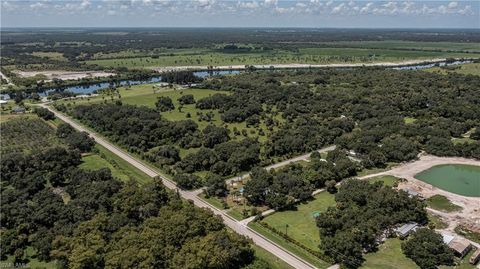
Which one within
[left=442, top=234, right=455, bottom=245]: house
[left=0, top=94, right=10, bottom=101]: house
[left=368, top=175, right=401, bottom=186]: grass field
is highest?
[left=0, top=94, right=10, bottom=101]: house

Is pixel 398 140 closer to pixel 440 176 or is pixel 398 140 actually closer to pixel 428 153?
pixel 428 153

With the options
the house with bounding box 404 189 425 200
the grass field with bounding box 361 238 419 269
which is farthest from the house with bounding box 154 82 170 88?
the grass field with bounding box 361 238 419 269

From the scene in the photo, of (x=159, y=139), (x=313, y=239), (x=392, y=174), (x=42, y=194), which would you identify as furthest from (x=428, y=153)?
(x=42, y=194)

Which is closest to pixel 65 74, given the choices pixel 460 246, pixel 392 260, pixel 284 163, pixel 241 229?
pixel 284 163

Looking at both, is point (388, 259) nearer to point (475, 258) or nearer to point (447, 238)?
point (447, 238)

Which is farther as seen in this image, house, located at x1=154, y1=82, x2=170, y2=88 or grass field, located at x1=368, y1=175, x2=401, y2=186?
house, located at x1=154, y1=82, x2=170, y2=88

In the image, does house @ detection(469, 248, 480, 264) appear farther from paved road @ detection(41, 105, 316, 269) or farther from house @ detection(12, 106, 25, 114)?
house @ detection(12, 106, 25, 114)

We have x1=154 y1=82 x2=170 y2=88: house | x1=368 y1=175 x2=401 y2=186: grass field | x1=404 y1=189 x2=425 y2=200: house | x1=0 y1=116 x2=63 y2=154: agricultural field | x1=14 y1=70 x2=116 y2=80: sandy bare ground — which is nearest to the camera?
x1=404 y1=189 x2=425 y2=200: house
